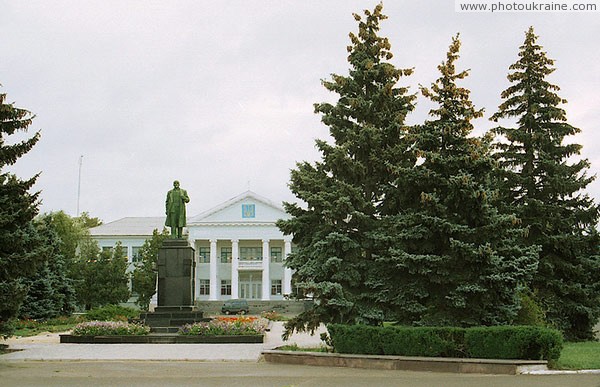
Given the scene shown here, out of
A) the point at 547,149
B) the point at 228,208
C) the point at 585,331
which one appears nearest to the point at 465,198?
the point at 547,149

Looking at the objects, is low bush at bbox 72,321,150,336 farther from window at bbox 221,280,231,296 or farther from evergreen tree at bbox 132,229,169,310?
window at bbox 221,280,231,296

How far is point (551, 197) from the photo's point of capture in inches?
896

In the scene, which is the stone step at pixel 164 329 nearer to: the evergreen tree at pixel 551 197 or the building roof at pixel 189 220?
the evergreen tree at pixel 551 197

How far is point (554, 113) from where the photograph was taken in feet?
75.2

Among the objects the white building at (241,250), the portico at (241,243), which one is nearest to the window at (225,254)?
the white building at (241,250)

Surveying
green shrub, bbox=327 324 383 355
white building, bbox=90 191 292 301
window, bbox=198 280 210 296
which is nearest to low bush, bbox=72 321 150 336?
green shrub, bbox=327 324 383 355

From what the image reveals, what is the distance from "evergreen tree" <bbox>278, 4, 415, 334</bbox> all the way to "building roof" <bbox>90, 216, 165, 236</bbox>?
179 feet

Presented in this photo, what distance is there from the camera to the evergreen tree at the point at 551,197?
72.8 ft

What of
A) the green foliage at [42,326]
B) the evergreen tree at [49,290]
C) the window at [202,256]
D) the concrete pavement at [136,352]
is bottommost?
the concrete pavement at [136,352]

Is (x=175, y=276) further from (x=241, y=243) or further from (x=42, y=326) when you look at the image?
(x=241, y=243)

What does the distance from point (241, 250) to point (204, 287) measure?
4.91 m

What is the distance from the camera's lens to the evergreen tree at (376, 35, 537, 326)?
15.6 metres

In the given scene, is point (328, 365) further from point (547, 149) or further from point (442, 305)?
point (547, 149)

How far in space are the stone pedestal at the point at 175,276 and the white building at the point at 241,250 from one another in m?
38.7
